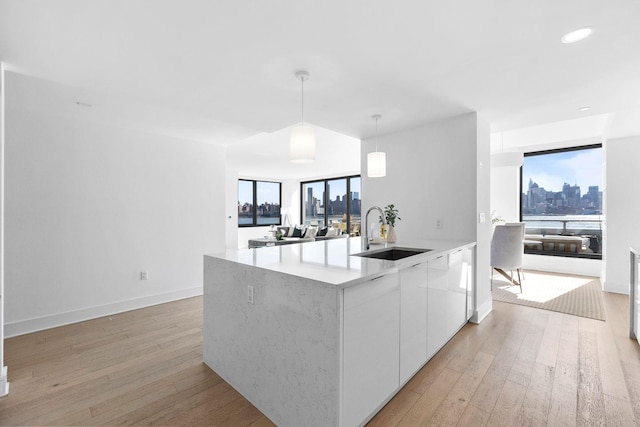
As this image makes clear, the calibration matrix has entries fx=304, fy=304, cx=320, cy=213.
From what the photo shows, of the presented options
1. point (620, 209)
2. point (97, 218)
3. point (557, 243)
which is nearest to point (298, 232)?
point (97, 218)

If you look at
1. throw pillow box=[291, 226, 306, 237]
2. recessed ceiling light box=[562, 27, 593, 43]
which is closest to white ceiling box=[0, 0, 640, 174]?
recessed ceiling light box=[562, 27, 593, 43]

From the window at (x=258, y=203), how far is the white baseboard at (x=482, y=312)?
8.78 meters

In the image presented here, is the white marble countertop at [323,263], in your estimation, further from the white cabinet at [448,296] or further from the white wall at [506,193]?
the white wall at [506,193]

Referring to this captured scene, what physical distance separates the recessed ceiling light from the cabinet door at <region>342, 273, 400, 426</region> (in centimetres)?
175

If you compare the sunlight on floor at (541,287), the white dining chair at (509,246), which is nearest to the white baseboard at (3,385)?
the sunlight on floor at (541,287)

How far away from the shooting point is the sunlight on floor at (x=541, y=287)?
4.05 meters

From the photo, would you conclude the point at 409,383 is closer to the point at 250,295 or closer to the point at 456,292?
the point at 456,292

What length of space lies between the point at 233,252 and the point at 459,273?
2.04m

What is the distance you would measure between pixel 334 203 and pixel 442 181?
7.29 metres

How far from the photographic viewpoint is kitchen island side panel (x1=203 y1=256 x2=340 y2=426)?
4.79 feet

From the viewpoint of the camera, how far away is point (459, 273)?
2.82 metres

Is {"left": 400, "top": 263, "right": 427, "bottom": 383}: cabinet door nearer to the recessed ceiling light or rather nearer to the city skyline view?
the recessed ceiling light

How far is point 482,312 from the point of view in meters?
3.27

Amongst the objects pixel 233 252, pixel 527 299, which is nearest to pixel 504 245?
pixel 527 299
